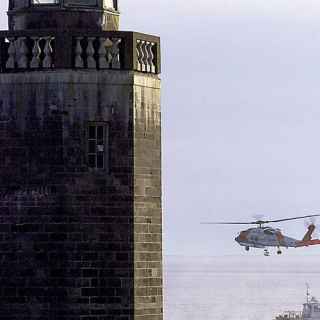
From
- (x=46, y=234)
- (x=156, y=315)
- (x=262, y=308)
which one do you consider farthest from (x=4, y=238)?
(x=262, y=308)

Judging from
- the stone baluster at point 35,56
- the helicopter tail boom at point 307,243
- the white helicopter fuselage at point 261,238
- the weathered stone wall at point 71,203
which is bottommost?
the weathered stone wall at point 71,203

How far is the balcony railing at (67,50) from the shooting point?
A: 33125 millimetres

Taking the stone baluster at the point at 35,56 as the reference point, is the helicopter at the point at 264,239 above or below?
above

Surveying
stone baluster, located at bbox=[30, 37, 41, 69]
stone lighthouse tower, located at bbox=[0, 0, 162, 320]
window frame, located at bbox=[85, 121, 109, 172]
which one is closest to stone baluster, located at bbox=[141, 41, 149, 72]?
stone lighthouse tower, located at bbox=[0, 0, 162, 320]

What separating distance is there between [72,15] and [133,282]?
4.50m

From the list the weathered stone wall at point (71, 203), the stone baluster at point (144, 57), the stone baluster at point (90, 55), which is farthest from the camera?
the stone baluster at point (144, 57)

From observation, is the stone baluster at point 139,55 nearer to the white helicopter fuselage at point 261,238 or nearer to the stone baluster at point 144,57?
the stone baluster at point 144,57

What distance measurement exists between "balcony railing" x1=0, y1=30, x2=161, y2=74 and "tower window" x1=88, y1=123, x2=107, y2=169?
98 centimetres

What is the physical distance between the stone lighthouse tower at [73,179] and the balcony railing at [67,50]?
0.02 m

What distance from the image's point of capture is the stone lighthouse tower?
108 feet

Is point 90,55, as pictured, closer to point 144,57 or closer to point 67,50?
point 67,50

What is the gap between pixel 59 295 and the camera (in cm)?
3278

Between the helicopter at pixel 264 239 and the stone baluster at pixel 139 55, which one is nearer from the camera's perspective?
the stone baluster at pixel 139 55

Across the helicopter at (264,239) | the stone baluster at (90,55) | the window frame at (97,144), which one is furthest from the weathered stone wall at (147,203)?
the helicopter at (264,239)
